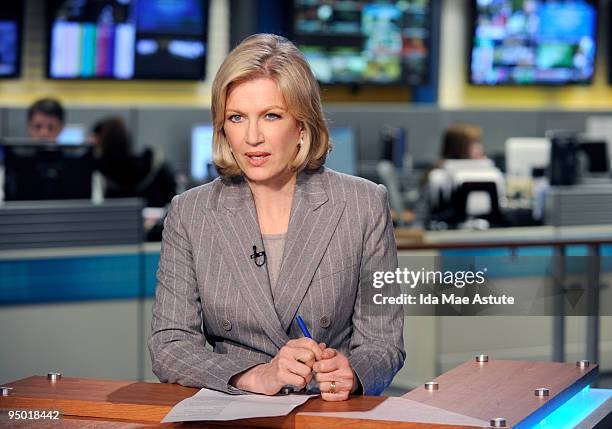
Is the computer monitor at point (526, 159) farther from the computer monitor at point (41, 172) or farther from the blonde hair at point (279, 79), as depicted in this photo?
the blonde hair at point (279, 79)

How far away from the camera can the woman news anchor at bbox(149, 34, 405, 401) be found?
193 centimetres

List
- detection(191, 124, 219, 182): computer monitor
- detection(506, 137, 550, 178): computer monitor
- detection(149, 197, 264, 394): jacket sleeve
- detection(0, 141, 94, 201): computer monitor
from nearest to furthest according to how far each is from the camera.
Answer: detection(149, 197, 264, 394): jacket sleeve < detection(0, 141, 94, 201): computer monitor < detection(191, 124, 219, 182): computer monitor < detection(506, 137, 550, 178): computer monitor

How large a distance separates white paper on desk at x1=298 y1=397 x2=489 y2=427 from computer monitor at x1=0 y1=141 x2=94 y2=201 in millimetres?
4253

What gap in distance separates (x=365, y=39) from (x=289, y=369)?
31.2 feet

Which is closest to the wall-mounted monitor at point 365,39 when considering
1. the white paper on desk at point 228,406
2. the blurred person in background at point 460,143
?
the blurred person in background at point 460,143

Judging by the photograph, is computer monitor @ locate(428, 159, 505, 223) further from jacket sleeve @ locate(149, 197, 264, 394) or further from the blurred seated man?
jacket sleeve @ locate(149, 197, 264, 394)

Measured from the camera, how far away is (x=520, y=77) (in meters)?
11.9

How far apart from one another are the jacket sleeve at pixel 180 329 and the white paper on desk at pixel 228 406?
2.6 inches

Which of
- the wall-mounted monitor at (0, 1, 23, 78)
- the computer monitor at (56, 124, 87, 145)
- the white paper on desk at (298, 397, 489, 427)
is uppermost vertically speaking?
the wall-mounted monitor at (0, 1, 23, 78)

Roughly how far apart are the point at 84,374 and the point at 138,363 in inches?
8.5

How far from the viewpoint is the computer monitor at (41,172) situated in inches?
223

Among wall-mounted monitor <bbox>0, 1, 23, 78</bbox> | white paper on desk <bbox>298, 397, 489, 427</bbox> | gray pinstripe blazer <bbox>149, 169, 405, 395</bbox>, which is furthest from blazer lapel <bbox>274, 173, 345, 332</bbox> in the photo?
wall-mounted monitor <bbox>0, 1, 23, 78</bbox>

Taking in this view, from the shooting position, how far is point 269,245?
2045 mm

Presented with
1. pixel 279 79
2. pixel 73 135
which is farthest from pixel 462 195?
pixel 279 79
